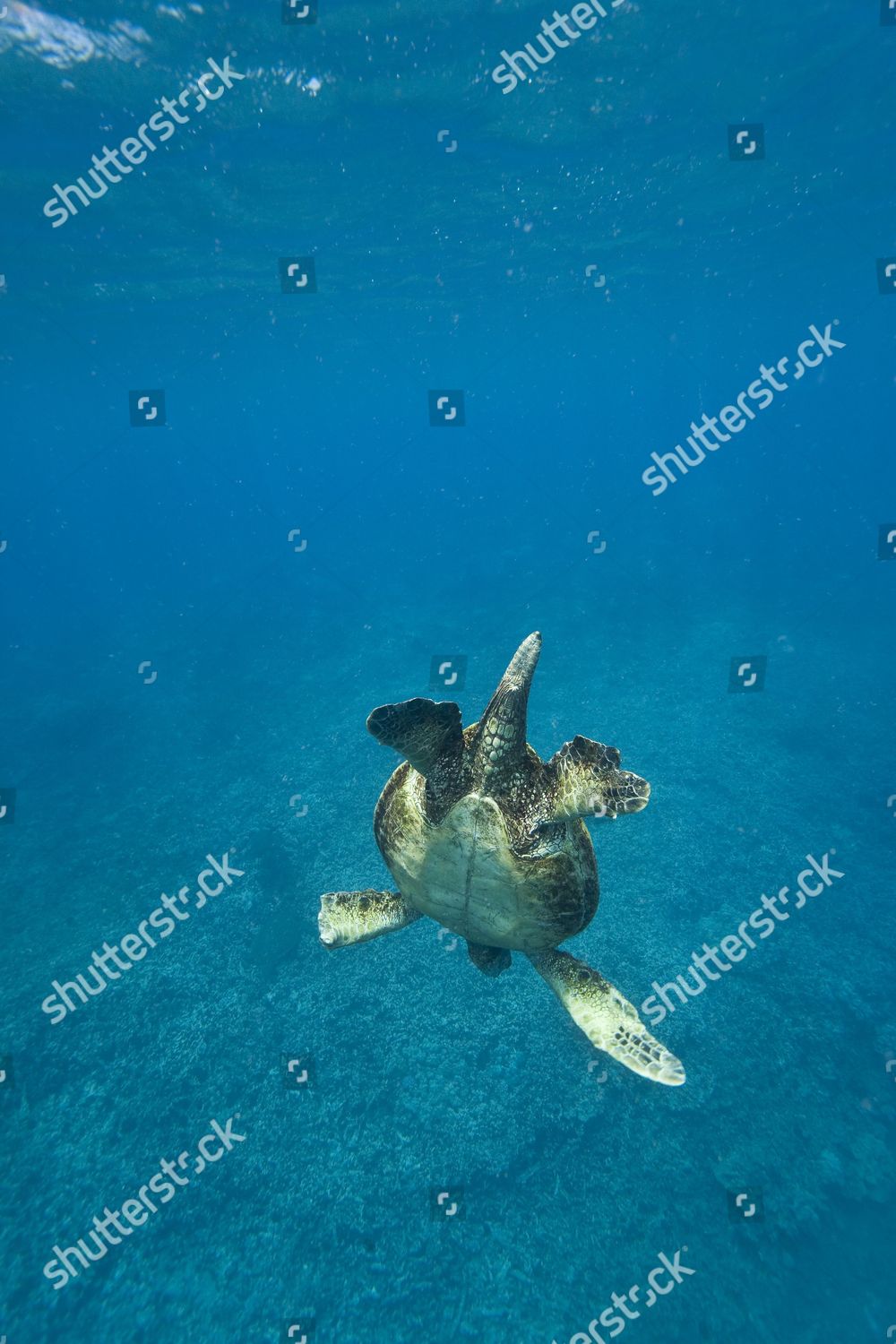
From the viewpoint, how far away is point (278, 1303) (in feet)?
19.3

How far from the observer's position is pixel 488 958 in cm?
498

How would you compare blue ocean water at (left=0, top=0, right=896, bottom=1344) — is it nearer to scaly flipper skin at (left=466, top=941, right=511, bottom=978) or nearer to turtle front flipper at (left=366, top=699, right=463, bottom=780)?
scaly flipper skin at (left=466, top=941, right=511, bottom=978)

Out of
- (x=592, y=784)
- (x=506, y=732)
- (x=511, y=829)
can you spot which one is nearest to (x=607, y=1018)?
(x=511, y=829)

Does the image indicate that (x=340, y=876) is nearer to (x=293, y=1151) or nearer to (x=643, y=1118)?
(x=293, y=1151)

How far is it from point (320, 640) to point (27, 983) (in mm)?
13680

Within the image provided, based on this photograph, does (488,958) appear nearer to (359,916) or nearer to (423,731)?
(359,916)

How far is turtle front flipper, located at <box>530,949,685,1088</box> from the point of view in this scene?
12.2 feet

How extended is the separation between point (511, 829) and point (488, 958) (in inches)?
74.0

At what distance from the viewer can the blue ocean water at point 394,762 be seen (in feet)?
20.4

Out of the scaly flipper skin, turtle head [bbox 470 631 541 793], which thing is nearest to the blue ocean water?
the scaly flipper skin

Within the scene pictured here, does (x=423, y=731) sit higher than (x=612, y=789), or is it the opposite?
(x=423, y=731)

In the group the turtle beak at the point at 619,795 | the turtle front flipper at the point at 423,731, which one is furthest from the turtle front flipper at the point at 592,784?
the turtle front flipper at the point at 423,731

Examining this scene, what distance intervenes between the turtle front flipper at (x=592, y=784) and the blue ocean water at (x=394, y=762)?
5.61 meters

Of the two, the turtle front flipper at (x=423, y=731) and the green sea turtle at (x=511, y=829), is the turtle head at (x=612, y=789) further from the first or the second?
the turtle front flipper at (x=423, y=731)
